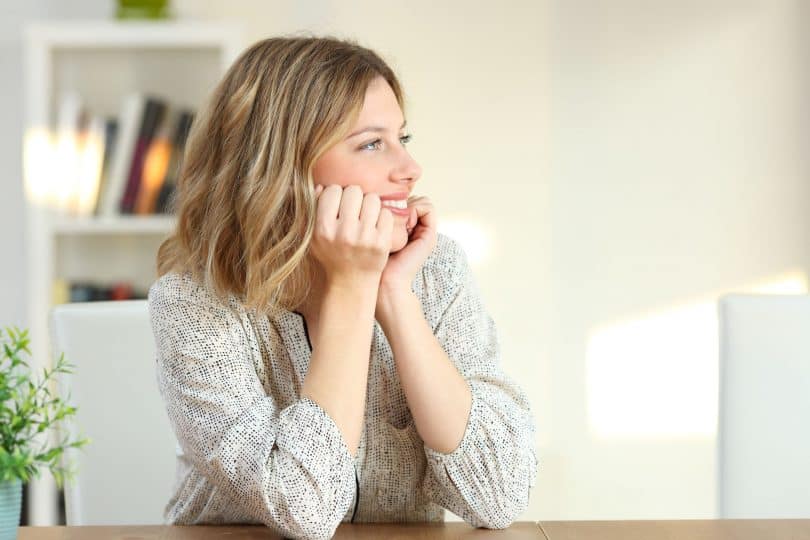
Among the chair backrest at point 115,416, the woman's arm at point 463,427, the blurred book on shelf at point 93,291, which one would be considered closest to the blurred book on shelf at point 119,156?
the blurred book on shelf at point 93,291

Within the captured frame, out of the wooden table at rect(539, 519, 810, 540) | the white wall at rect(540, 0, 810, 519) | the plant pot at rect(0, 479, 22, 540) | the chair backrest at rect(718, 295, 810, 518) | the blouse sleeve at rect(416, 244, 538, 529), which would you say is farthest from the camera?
the white wall at rect(540, 0, 810, 519)

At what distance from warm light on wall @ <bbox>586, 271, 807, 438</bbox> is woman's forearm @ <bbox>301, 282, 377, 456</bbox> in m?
1.85

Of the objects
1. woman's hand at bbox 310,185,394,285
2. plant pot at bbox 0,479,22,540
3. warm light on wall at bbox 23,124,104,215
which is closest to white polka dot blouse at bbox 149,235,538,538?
woman's hand at bbox 310,185,394,285

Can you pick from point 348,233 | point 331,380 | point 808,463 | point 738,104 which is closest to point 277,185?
point 348,233

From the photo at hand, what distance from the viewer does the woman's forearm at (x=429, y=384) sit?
4.48ft

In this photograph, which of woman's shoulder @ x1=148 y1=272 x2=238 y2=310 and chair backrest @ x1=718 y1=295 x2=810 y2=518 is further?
chair backrest @ x1=718 y1=295 x2=810 y2=518

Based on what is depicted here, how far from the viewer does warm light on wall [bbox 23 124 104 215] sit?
2.86 metres

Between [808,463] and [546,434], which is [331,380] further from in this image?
[546,434]

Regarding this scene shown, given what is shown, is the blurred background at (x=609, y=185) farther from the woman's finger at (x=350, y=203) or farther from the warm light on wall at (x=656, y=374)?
the woman's finger at (x=350, y=203)

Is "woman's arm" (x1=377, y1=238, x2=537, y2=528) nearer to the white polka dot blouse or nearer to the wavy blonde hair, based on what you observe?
the white polka dot blouse

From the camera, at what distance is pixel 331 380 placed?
1.33m

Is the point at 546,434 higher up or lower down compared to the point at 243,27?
lower down

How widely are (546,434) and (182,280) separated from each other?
6.17 ft

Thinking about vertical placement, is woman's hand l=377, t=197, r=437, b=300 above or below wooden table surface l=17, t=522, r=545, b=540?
above
